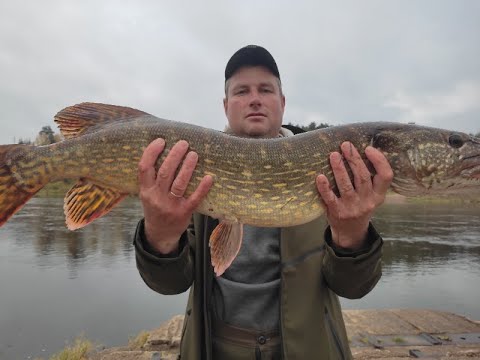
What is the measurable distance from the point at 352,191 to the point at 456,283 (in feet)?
30.2

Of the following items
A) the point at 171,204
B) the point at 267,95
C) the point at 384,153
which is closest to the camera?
the point at 171,204

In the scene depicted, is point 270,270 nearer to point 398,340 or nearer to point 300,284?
point 300,284

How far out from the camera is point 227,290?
2000 millimetres

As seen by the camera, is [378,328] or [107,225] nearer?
[378,328]

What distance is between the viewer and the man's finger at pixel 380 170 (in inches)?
73.4

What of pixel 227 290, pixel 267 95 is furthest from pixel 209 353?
pixel 267 95

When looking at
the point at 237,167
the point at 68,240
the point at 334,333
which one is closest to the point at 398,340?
the point at 334,333

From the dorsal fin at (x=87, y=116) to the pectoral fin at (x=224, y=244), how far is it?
78cm

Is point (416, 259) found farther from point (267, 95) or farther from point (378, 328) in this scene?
point (267, 95)

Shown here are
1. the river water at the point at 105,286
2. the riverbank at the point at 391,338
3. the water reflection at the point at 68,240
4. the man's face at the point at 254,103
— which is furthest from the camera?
the water reflection at the point at 68,240

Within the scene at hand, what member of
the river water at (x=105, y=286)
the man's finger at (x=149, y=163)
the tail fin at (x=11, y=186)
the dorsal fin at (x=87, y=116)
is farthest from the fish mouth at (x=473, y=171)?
the river water at (x=105, y=286)

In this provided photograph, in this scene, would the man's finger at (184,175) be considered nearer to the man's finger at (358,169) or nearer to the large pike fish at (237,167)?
the large pike fish at (237,167)

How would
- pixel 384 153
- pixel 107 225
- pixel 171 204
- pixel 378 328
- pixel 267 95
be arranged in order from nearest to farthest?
pixel 171 204, pixel 384 153, pixel 267 95, pixel 378 328, pixel 107 225

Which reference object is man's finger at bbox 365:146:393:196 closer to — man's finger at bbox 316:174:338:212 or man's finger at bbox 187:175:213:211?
man's finger at bbox 316:174:338:212
